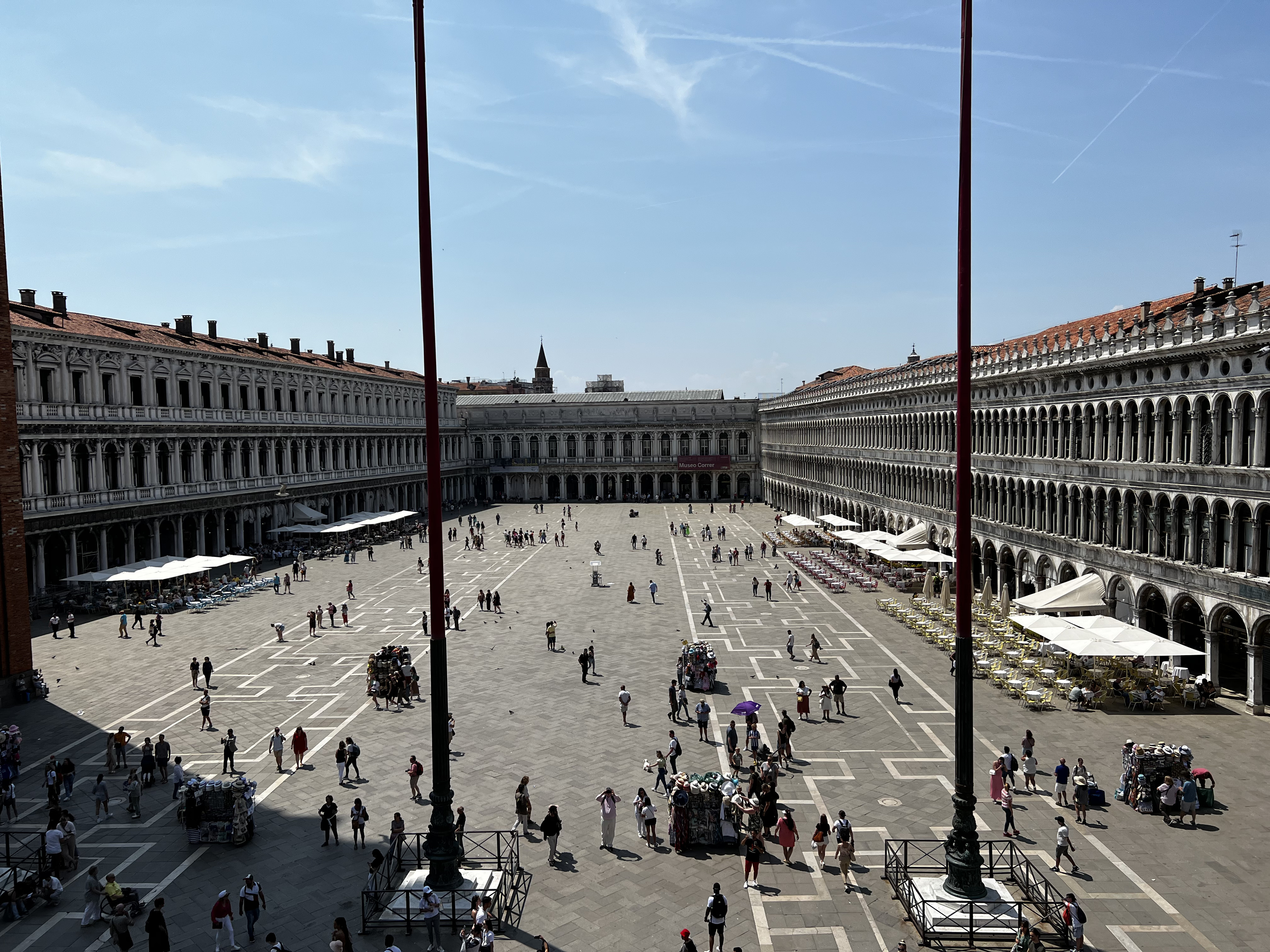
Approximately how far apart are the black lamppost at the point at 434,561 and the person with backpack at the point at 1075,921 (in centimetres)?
985

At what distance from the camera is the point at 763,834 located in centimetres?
1672

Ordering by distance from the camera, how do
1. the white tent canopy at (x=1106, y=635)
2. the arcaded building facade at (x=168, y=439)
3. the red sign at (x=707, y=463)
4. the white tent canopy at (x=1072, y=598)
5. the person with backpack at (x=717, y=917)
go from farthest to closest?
the red sign at (x=707, y=463) < the arcaded building facade at (x=168, y=439) < the white tent canopy at (x=1072, y=598) < the white tent canopy at (x=1106, y=635) < the person with backpack at (x=717, y=917)

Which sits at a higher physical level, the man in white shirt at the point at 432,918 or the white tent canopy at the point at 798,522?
the white tent canopy at the point at 798,522

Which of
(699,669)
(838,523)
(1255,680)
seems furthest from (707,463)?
(1255,680)

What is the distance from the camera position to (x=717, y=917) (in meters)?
12.8

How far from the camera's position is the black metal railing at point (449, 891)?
1358cm

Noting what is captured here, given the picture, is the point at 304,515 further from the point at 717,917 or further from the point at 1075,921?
the point at 1075,921

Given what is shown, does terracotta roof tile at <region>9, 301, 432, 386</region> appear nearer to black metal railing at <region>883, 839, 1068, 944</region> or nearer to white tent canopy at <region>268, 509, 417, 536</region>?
white tent canopy at <region>268, 509, 417, 536</region>

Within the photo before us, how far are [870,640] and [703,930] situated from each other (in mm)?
21700

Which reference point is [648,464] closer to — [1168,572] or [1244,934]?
[1168,572]

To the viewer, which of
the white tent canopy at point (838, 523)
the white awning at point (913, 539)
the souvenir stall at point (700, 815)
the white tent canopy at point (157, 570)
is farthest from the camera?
the white tent canopy at point (838, 523)

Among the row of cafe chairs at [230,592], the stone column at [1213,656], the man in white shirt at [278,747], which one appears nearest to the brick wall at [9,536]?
the man in white shirt at [278,747]

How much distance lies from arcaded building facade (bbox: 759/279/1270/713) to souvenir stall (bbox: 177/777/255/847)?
27.1 metres

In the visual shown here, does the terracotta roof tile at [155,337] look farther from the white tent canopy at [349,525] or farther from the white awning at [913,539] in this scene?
the white awning at [913,539]
